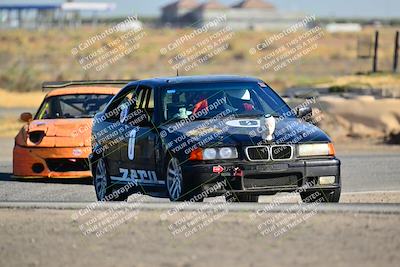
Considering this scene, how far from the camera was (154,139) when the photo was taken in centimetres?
1120

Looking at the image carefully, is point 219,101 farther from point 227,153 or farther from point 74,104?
point 74,104

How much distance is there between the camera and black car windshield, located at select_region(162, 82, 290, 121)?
11.5m

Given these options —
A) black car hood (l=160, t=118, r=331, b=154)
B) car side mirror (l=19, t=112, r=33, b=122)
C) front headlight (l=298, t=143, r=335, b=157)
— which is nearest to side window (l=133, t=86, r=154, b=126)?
black car hood (l=160, t=118, r=331, b=154)

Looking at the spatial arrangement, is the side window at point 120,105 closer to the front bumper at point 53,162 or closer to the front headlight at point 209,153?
the front bumper at point 53,162

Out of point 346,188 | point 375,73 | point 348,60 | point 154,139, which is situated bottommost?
point 348,60

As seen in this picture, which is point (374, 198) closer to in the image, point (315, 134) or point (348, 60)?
point (315, 134)

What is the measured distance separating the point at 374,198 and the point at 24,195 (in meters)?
4.13

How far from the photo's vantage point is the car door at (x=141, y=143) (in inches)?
445

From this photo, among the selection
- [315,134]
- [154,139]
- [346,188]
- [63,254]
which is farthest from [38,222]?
[346,188]

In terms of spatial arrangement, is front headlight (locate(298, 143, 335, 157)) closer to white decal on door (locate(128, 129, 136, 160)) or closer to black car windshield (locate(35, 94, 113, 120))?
white decal on door (locate(128, 129, 136, 160))

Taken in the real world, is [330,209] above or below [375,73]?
above

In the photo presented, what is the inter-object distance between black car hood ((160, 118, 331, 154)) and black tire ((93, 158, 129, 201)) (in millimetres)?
1382

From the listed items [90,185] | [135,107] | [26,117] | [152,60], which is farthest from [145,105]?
[152,60]

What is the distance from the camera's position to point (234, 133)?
10766 mm
